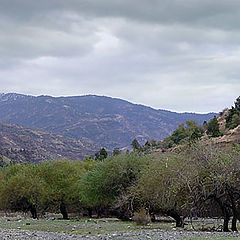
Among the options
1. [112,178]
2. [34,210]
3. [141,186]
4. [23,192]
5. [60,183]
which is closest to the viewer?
[141,186]

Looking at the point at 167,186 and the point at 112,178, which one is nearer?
the point at 167,186

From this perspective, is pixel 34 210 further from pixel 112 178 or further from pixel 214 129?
pixel 214 129

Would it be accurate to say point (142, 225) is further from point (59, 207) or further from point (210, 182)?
point (59, 207)

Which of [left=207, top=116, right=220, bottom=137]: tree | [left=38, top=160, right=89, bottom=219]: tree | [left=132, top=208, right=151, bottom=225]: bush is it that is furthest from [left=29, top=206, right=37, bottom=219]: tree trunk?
[left=207, top=116, right=220, bottom=137]: tree

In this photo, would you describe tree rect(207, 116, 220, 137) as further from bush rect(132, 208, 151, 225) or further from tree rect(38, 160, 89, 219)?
bush rect(132, 208, 151, 225)

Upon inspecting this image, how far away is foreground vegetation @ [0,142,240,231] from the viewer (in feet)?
111

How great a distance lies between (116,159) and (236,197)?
78.6ft

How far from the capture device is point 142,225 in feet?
152

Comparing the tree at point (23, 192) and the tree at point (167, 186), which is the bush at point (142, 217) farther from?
the tree at point (23, 192)

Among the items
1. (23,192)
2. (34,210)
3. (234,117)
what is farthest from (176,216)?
(234,117)

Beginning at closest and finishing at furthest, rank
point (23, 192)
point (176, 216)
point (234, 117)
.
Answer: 1. point (176, 216)
2. point (23, 192)
3. point (234, 117)

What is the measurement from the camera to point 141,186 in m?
44.8

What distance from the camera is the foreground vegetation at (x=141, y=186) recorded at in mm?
33844

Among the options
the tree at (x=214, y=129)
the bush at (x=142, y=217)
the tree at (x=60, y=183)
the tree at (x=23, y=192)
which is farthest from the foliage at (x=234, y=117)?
the bush at (x=142, y=217)
